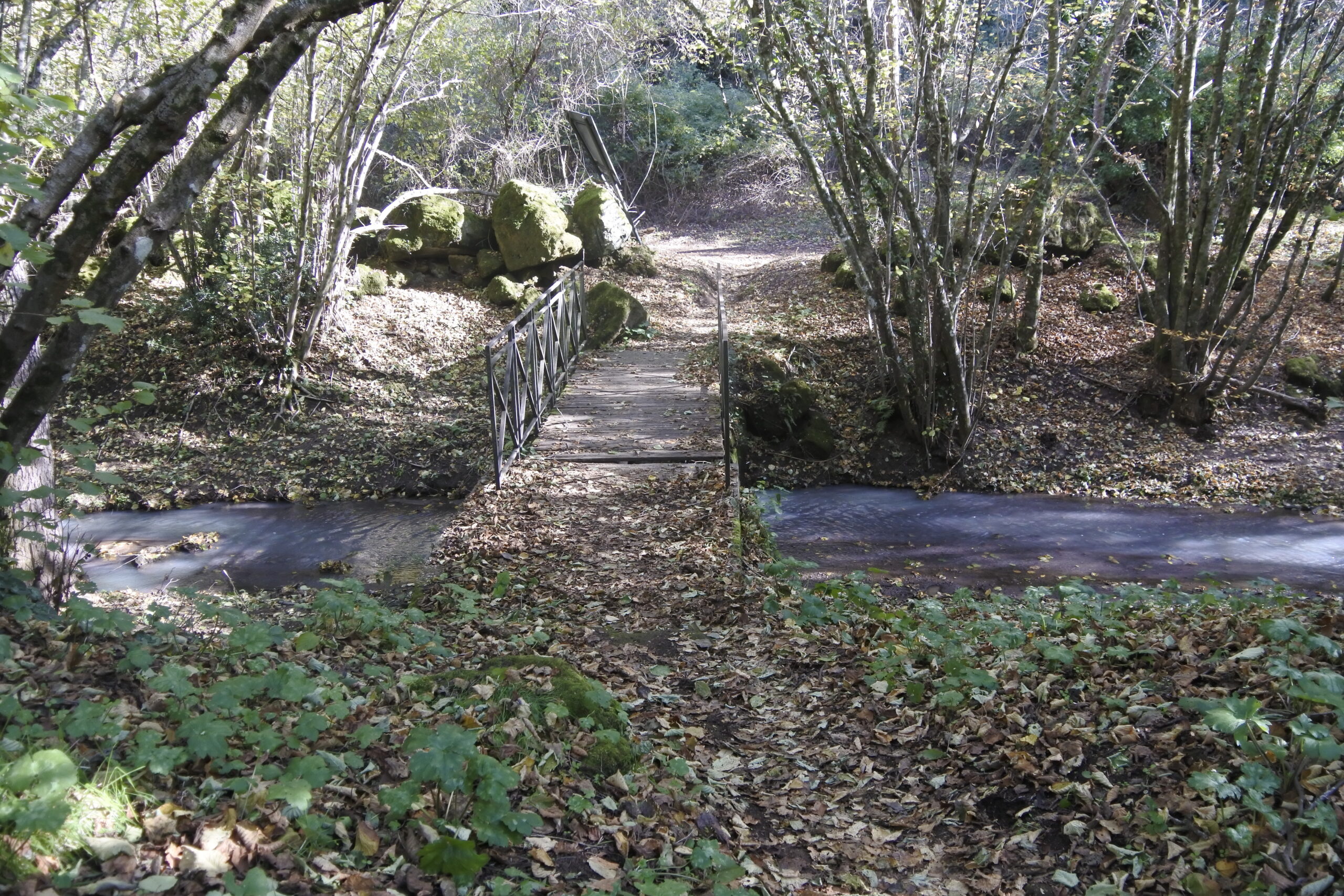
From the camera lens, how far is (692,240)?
21609 mm

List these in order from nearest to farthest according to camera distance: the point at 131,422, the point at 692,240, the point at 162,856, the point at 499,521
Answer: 1. the point at 162,856
2. the point at 499,521
3. the point at 131,422
4. the point at 692,240

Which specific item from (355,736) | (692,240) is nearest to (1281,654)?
(355,736)

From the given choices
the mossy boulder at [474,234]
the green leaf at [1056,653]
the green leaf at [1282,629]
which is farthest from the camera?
the mossy boulder at [474,234]

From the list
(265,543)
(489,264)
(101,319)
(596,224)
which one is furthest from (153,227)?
(596,224)

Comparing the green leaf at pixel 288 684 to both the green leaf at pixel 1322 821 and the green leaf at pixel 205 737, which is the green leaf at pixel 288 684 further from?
the green leaf at pixel 1322 821

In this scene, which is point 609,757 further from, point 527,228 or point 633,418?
point 527,228

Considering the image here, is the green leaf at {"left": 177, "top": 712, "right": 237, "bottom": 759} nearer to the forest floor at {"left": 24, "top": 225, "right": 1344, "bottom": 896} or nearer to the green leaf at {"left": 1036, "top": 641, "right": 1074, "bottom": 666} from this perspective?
the forest floor at {"left": 24, "top": 225, "right": 1344, "bottom": 896}

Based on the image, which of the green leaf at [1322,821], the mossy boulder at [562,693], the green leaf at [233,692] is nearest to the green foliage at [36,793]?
the green leaf at [233,692]

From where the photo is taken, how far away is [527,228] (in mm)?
13609

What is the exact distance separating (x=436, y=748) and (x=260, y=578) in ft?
16.8

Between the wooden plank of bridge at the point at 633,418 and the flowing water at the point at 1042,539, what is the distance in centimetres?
113

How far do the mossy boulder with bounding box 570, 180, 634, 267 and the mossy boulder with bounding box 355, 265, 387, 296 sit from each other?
11.3 feet

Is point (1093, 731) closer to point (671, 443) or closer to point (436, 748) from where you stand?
point (436, 748)

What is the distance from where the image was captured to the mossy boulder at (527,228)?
1362 centimetres
